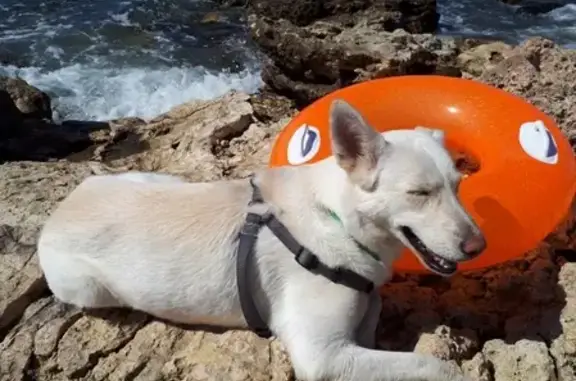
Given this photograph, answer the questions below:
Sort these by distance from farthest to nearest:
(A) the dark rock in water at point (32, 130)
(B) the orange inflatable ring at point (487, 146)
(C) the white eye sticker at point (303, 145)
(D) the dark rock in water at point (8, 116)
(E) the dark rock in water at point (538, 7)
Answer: (E) the dark rock in water at point (538, 7), (D) the dark rock in water at point (8, 116), (A) the dark rock in water at point (32, 130), (C) the white eye sticker at point (303, 145), (B) the orange inflatable ring at point (487, 146)

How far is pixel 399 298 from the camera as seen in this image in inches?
166

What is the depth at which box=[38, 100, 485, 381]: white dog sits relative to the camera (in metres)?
3.46

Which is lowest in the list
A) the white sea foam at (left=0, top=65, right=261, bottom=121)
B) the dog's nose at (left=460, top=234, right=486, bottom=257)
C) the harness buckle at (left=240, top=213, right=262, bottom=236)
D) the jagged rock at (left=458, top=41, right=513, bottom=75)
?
the white sea foam at (left=0, top=65, right=261, bottom=121)

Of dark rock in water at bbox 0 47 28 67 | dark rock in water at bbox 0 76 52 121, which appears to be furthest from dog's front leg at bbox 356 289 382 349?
dark rock in water at bbox 0 47 28 67

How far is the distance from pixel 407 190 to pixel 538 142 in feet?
4.77

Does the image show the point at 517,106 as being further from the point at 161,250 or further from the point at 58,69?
the point at 58,69

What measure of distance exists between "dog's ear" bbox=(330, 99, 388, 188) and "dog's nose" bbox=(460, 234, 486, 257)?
478mm

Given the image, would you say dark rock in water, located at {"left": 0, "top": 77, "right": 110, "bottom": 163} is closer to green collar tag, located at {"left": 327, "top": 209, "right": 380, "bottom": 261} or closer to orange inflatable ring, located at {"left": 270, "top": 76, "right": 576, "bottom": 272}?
orange inflatable ring, located at {"left": 270, "top": 76, "right": 576, "bottom": 272}

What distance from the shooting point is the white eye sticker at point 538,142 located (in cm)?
445

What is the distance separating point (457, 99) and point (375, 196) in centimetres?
171

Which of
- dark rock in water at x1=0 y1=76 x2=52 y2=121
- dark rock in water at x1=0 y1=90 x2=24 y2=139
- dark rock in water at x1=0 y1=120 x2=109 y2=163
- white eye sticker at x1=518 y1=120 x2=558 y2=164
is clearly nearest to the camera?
white eye sticker at x1=518 y1=120 x2=558 y2=164

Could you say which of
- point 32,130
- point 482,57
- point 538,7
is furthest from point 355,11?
point 482,57

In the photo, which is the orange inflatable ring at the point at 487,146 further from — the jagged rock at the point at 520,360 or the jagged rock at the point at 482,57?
the jagged rock at the point at 482,57

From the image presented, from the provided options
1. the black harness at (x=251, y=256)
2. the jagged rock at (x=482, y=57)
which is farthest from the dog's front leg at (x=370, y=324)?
the jagged rock at (x=482, y=57)
